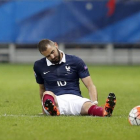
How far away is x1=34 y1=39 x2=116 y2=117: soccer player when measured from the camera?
30.8ft

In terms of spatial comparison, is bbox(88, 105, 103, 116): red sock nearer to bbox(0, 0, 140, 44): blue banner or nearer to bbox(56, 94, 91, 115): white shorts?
bbox(56, 94, 91, 115): white shorts

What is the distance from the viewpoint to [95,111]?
370 inches

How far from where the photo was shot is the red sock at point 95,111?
9.33 m

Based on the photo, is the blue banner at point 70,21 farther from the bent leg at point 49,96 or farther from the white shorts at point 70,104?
the bent leg at point 49,96

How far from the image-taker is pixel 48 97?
926 cm

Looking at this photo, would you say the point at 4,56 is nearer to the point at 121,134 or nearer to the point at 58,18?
the point at 58,18

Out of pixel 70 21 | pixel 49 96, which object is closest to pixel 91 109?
pixel 49 96

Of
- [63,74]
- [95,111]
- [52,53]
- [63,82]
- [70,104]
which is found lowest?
[95,111]

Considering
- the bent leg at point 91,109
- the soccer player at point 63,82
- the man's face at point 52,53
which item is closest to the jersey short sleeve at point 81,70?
the soccer player at point 63,82

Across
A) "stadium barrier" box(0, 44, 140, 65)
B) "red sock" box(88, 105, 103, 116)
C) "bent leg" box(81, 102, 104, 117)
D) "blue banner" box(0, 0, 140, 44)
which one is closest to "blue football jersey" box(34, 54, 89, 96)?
"bent leg" box(81, 102, 104, 117)

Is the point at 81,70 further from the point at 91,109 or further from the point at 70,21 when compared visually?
the point at 70,21

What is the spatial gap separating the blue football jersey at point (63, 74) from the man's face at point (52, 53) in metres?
0.26

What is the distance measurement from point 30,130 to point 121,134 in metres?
1.20

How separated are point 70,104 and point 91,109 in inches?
14.3
